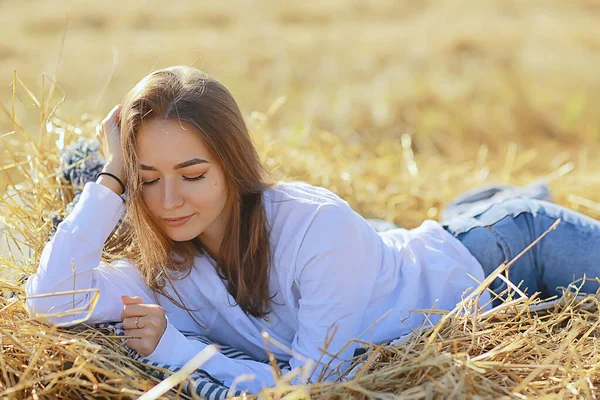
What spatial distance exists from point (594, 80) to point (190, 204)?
5787 mm

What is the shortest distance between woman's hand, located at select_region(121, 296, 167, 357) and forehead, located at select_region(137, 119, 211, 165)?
0.44 metres

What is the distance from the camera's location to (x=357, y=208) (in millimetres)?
3791

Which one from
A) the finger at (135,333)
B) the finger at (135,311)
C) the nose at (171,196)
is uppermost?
the nose at (171,196)

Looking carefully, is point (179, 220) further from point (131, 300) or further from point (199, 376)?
point (199, 376)

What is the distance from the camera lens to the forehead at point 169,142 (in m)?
2.14

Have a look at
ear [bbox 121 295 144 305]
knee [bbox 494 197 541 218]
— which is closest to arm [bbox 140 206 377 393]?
ear [bbox 121 295 144 305]

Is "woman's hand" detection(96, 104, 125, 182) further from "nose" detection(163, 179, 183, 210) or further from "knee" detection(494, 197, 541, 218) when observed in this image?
"knee" detection(494, 197, 541, 218)

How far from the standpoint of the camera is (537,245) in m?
2.75

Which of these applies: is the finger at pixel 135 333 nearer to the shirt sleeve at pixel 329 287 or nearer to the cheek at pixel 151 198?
the cheek at pixel 151 198

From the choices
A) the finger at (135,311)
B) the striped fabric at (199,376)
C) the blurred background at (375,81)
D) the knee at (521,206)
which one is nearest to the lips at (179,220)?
the finger at (135,311)

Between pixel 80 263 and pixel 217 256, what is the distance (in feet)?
1.48

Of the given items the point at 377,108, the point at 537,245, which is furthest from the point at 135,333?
the point at 377,108

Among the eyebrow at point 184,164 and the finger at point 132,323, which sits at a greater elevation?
the eyebrow at point 184,164

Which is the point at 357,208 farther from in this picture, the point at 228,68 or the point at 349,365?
the point at 228,68
